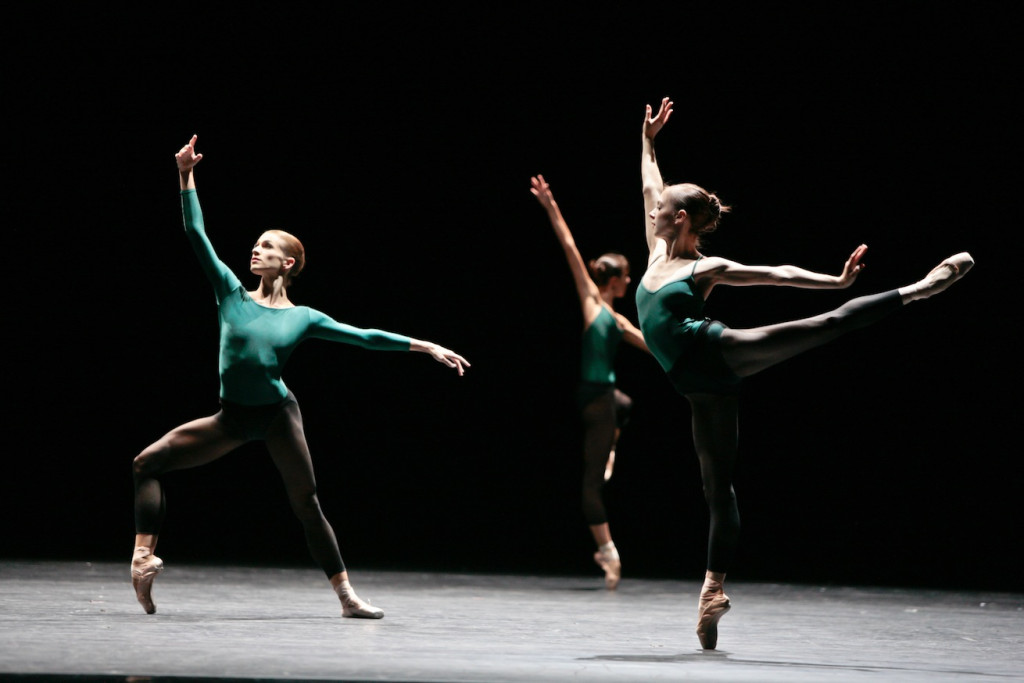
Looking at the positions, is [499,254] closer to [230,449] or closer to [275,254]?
[275,254]

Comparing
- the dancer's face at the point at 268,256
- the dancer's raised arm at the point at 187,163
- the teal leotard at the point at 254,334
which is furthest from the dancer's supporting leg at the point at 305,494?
the dancer's raised arm at the point at 187,163

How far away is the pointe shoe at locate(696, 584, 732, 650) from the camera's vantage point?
344 cm

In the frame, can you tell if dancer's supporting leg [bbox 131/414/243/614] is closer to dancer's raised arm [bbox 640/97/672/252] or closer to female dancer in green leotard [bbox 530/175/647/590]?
dancer's raised arm [bbox 640/97/672/252]

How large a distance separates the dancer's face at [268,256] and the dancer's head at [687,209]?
1.33 metres

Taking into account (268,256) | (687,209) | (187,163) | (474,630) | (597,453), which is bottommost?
(474,630)

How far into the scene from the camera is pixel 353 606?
409 cm

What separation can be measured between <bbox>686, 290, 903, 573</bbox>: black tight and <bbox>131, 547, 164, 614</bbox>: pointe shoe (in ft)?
5.73

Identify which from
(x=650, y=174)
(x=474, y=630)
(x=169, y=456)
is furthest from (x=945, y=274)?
(x=169, y=456)

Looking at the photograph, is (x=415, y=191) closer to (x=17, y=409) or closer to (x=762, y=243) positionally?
(x=762, y=243)

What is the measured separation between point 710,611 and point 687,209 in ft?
3.72

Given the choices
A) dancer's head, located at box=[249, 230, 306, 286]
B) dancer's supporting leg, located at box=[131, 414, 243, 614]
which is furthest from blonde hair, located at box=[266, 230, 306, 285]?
dancer's supporting leg, located at box=[131, 414, 243, 614]

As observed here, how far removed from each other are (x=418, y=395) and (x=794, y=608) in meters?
2.94

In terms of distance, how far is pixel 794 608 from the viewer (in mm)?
4863

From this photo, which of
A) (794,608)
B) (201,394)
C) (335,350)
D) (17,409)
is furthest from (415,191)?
(794,608)
